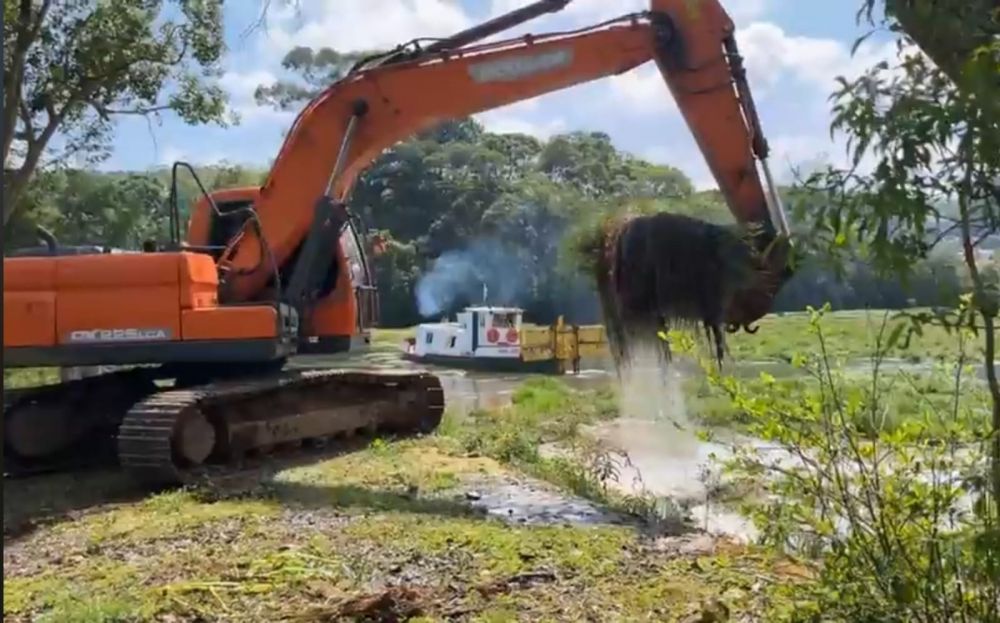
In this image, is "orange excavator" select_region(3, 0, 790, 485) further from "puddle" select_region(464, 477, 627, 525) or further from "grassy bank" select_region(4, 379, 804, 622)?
"puddle" select_region(464, 477, 627, 525)

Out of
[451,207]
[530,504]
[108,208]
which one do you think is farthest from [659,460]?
[451,207]

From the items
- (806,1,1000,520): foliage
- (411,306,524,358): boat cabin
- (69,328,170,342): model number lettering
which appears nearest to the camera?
(806,1,1000,520): foliage

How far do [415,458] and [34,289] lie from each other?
3.20m

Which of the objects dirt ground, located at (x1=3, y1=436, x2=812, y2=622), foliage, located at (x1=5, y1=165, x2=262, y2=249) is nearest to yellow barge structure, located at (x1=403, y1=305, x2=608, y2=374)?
foliage, located at (x1=5, y1=165, x2=262, y2=249)

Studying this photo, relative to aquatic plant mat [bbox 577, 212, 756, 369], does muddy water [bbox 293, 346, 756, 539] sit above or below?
below

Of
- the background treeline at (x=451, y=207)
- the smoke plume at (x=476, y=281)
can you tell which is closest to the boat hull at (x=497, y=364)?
the background treeline at (x=451, y=207)

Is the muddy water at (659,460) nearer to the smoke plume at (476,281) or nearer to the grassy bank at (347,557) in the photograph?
the grassy bank at (347,557)

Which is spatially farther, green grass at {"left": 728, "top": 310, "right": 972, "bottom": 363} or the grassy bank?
the grassy bank

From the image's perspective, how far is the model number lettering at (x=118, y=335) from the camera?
9.25m

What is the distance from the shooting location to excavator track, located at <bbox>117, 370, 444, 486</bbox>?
8555 mm

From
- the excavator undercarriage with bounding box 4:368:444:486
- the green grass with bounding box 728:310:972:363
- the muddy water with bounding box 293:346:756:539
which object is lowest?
the muddy water with bounding box 293:346:756:539

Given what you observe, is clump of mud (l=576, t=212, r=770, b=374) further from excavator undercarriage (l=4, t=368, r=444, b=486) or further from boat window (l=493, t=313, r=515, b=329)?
boat window (l=493, t=313, r=515, b=329)

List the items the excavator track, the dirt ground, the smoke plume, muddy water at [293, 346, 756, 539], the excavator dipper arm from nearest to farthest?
Result: the dirt ground, muddy water at [293, 346, 756, 539], the excavator track, the excavator dipper arm, the smoke plume

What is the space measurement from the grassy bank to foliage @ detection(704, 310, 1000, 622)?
755 mm
